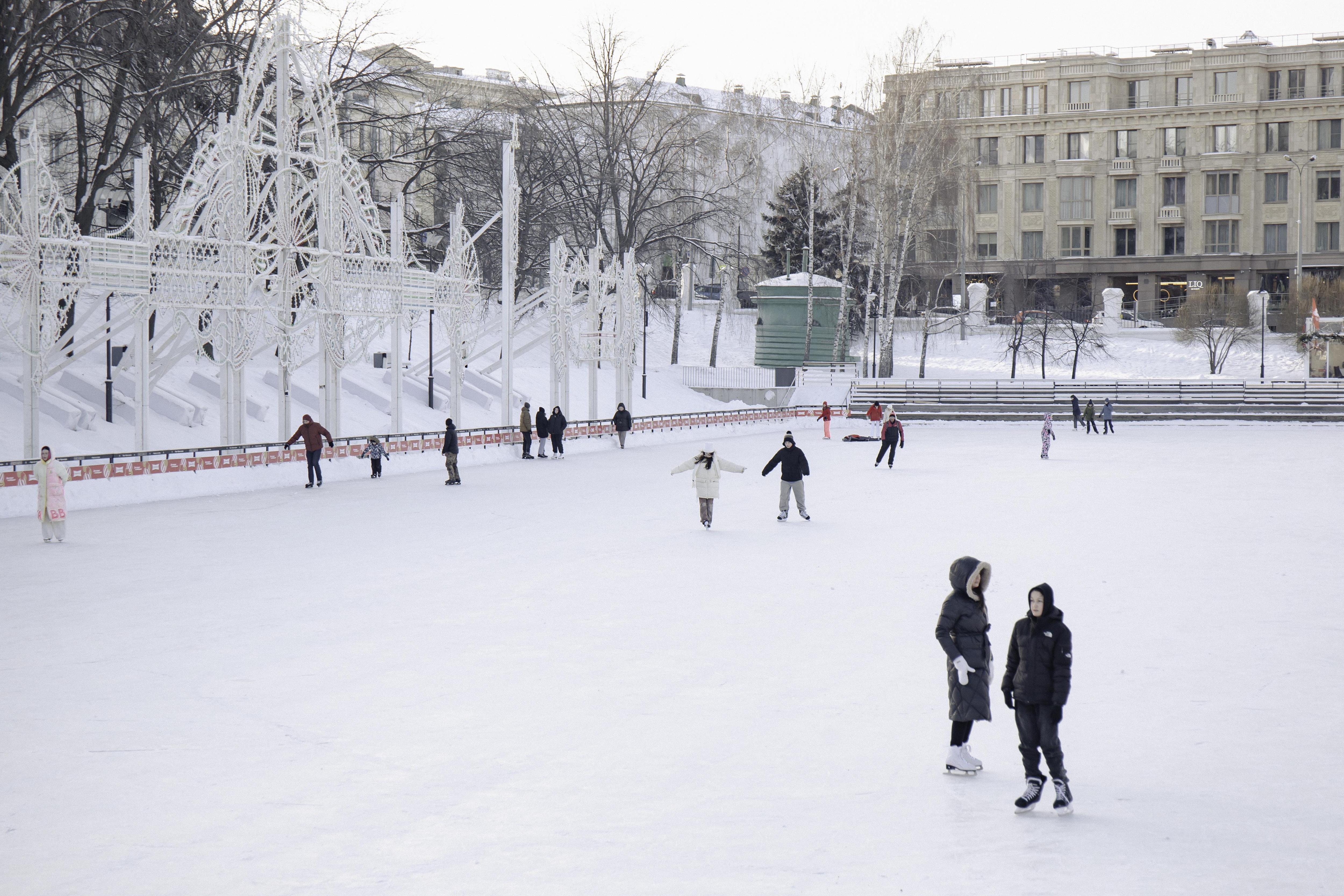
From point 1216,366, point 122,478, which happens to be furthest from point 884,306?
point 122,478

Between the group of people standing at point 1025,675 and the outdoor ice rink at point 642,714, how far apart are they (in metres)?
0.21

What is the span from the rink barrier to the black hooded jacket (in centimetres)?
1712

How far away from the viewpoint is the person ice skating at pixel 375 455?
87.3 feet

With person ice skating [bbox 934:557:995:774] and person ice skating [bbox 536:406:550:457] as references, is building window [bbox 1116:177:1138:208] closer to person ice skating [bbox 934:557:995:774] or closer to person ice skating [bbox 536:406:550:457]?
person ice skating [bbox 536:406:550:457]

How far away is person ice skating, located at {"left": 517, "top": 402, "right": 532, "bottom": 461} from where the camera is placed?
31.4m

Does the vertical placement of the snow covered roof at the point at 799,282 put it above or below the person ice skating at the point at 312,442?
above

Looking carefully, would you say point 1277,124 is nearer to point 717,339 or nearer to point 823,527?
point 717,339

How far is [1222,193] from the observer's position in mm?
76750

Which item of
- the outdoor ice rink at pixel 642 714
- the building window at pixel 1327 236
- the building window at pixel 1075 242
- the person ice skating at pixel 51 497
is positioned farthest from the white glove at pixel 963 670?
the building window at pixel 1327 236

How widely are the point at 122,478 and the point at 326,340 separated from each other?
6130mm

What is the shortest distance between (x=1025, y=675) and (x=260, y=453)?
2055cm

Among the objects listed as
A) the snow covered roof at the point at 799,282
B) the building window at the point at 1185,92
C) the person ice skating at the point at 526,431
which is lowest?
the person ice skating at the point at 526,431

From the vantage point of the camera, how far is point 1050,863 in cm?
590

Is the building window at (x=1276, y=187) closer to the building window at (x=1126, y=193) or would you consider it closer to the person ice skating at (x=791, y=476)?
the building window at (x=1126, y=193)
